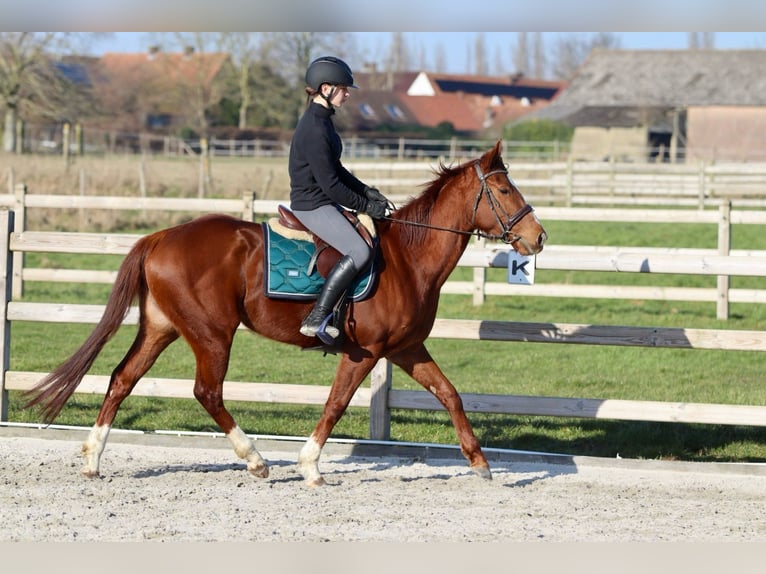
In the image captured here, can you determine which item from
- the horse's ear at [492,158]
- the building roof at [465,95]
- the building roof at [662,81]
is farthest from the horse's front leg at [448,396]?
the building roof at [465,95]

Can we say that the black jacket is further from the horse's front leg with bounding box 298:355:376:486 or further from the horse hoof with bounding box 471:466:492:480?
the horse hoof with bounding box 471:466:492:480

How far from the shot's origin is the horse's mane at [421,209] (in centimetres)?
654

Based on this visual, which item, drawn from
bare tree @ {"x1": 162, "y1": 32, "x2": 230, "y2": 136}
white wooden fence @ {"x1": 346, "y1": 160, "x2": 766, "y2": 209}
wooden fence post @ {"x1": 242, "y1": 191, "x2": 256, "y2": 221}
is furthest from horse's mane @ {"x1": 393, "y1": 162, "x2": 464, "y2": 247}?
bare tree @ {"x1": 162, "y1": 32, "x2": 230, "y2": 136}

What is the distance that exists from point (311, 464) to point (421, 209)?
175 centimetres

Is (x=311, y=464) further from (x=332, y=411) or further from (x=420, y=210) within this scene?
(x=420, y=210)

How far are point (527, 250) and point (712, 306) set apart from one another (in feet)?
29.5

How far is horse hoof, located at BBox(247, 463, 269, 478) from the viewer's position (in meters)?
6.35

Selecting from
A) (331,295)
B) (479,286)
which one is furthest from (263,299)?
(479,286)

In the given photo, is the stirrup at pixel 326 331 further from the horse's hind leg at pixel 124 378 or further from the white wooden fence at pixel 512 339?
the white wooden fence at pixel 512 339

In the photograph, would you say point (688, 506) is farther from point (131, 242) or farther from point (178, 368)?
point (178, 368)

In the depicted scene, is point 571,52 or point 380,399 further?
point 571,52

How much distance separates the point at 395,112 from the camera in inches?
3118

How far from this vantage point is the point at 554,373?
35.6 feet

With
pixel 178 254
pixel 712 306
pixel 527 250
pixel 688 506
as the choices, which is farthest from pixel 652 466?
pixel 712 306
